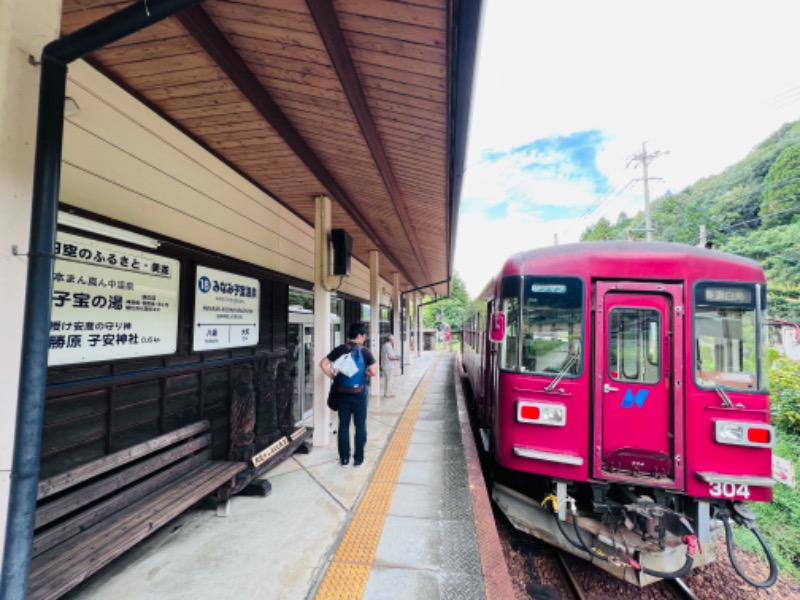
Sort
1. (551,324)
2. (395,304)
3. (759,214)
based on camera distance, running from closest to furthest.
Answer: (551,324) < (395,304) < (759,214)

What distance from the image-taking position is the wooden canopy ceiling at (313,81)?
80.2 inches

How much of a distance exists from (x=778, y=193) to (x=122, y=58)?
45.2 meters

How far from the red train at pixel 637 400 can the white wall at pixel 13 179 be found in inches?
119

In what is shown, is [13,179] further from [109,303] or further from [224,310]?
[224,310]

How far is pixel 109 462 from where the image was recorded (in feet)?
7.85

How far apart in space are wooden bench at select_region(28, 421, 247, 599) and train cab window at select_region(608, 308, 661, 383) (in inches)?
134

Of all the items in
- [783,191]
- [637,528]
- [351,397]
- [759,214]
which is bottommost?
[637,528]

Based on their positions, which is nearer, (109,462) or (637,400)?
(109,462)

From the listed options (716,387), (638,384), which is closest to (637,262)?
(638,384)

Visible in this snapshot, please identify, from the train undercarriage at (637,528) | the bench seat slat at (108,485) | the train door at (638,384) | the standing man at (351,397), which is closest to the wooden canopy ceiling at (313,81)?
the standing man at (351,397)

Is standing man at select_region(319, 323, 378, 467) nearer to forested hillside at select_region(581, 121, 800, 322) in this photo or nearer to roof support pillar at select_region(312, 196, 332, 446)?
roof support pillar at select_region(312, 196, 332, 446)

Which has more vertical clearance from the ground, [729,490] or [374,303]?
[374,303]

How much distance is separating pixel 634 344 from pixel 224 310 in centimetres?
393

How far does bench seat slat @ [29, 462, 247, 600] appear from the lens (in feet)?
5.91
